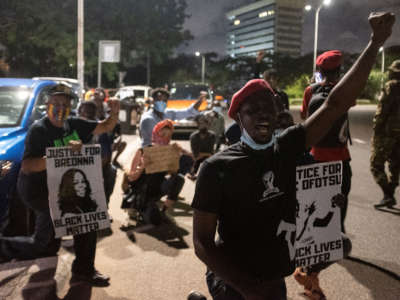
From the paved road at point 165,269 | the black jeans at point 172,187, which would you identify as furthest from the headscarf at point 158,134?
the paved road at point 165,269

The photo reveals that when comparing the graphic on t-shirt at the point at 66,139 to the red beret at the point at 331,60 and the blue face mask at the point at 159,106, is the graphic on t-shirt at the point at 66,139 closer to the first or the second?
the red beret at the point at 331,60

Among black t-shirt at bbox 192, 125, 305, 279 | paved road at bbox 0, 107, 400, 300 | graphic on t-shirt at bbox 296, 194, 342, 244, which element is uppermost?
black t-shirt at bbox 192, 125, 305, 279

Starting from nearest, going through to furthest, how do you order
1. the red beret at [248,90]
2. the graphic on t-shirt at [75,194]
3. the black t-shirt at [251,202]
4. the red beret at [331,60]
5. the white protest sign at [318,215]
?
1. the black t-shirt at [251,202]
2. the red beret at [248,90]
3. the white protest sign at [318,215]
4. the red beret at [331,60]
5. the graphic on t-shirt at [75,194]

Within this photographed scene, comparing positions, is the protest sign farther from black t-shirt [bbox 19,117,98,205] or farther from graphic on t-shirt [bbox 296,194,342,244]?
graphic on t-shirt [bbox 296,194,342,244]

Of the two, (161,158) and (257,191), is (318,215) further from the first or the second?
(161,158)

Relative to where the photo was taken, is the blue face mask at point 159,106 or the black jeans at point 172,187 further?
the blue face mask at point 159,106

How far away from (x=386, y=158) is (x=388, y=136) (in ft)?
1.15

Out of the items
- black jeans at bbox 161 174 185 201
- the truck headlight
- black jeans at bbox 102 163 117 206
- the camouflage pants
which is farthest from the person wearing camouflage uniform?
the truck headlight

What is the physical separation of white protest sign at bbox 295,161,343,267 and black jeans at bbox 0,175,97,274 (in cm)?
217

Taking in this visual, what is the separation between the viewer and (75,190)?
14.0ft

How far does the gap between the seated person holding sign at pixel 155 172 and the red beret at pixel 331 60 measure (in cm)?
302

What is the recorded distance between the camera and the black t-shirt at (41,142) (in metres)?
4.25

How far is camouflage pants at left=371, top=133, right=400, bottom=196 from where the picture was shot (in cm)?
726

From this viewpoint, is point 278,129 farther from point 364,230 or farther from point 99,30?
point 99,30
